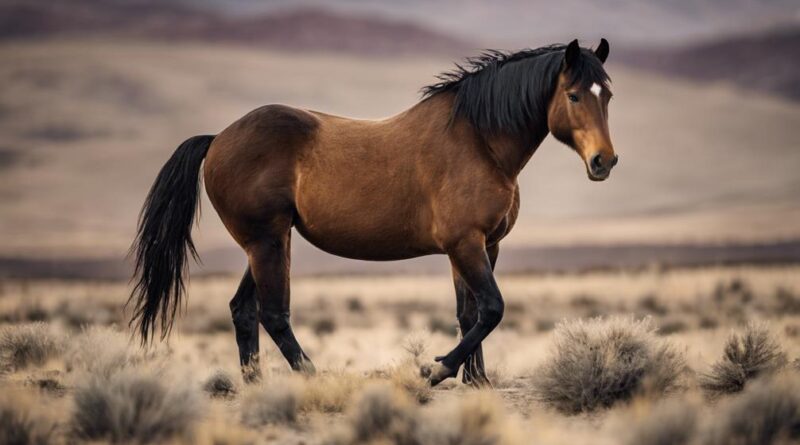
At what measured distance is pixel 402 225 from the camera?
8656 mm

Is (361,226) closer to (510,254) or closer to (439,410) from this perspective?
(439,410)

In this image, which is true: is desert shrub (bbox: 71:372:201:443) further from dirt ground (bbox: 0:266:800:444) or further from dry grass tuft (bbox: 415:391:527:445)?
dry grass tuft (bbox: 415:391:527:445)

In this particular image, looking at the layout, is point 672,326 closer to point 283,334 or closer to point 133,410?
point 283,334

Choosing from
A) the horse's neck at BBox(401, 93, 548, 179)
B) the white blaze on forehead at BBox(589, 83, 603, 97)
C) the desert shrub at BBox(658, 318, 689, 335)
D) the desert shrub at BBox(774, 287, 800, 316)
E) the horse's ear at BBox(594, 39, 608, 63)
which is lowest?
the desert shrub at BBox(658, 318, 689, 335)

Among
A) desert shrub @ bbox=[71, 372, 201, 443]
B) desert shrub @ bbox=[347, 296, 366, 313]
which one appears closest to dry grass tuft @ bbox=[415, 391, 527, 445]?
desert shrub @ bbox=[71, 372, 201, 443]

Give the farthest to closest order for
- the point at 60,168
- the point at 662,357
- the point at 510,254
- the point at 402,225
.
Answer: the point at 60,168, the point at 510,254, the point at 402,225, the point at 662,357

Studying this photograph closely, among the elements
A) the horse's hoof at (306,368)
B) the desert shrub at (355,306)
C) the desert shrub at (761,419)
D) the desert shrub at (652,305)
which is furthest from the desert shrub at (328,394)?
the desert shrub at (355,306)

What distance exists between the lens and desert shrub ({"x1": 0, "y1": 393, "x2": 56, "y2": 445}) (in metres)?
5.97

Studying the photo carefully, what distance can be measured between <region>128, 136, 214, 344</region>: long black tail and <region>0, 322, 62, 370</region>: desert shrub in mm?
1799

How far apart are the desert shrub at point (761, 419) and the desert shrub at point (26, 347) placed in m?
7.67

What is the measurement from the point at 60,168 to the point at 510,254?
150ft

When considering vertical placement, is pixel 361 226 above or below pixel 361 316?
above

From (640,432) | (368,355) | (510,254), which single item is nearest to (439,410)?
(640,432)

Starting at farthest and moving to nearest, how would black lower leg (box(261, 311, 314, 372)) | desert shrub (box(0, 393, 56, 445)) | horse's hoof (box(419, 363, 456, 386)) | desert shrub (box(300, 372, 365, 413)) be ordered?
black lower leg (box(261, 311, 314, 372))
horse's hoof (box(419, 363, 456, 386))
desert shrub (box(300, 372, 365, 413))
desert shrub (box(0, 393, 56, 445))
